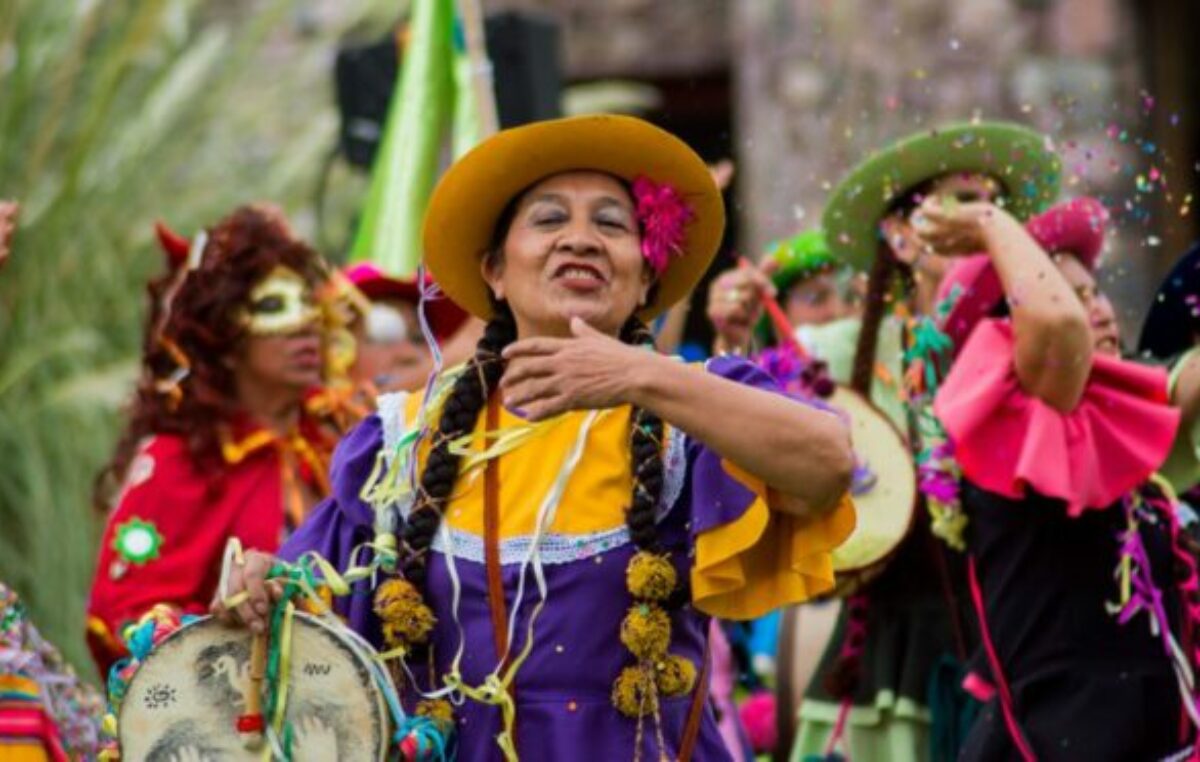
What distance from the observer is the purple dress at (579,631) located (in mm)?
5176

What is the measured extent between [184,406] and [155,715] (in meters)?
2.95

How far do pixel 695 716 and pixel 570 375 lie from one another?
0.80 meters

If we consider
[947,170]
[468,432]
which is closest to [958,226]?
[947,170]

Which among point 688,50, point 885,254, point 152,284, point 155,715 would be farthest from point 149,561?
point 688,50

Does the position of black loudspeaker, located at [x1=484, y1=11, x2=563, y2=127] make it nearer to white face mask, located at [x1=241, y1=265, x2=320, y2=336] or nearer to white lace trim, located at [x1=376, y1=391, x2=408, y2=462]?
white face mask, located at [x1=241, y1=265, x2=320, y2=336]

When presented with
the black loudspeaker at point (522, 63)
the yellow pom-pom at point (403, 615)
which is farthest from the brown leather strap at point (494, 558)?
the black loudspeaker at point (522, 63)

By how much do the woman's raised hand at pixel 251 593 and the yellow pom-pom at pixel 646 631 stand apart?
0.62 metres

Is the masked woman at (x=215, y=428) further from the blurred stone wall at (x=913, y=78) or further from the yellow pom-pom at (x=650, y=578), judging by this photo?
the blurred stone wall at (x=913, y=78)

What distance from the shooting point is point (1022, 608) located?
20.7ft

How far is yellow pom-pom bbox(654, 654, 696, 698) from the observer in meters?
5.18

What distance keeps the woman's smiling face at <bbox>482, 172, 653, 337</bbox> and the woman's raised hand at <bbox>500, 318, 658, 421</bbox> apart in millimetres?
436

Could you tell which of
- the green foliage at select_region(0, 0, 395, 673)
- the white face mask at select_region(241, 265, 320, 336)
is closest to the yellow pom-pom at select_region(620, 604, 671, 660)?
the white face mask at select_region(241, 265, 320, 336)

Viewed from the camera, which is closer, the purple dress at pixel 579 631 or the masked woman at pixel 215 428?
the purple dress at pixel 579 631

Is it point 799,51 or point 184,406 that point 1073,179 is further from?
point 799,51
